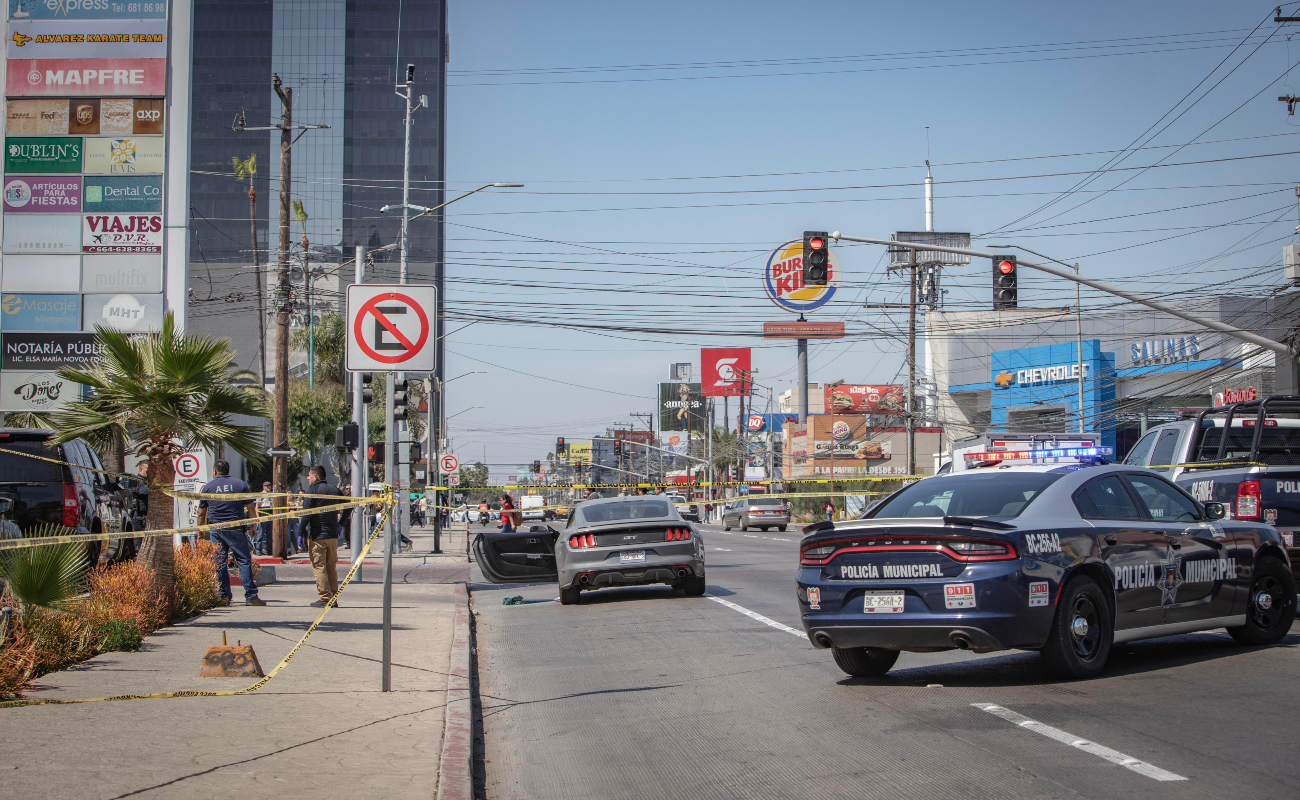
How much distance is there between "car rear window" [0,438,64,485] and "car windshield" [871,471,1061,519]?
8125 mm

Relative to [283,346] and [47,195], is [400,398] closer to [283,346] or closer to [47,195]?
[283,346]

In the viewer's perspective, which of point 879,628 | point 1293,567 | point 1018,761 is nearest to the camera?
point 1018,761

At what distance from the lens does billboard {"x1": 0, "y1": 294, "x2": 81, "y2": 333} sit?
23.9m

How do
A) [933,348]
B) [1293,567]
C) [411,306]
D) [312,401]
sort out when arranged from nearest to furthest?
1. [411,306]
2. [1293,567]
3. [312,401]
4. [933,348]

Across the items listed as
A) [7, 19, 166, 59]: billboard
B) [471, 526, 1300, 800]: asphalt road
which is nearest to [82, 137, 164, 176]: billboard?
[7, 19, 166, 59]: billboard

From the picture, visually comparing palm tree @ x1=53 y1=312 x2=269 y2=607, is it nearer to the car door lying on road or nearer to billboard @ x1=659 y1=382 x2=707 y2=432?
the car door lying on road

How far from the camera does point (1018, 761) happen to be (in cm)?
621

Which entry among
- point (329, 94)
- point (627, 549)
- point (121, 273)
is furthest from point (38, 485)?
point (329, 94)

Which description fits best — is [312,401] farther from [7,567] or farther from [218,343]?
[7,567]

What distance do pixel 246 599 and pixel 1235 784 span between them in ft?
41.4

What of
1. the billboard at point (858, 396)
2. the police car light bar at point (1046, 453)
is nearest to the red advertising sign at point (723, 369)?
the billboard at point (858, 396)

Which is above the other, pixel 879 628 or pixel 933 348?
pixel 933 348

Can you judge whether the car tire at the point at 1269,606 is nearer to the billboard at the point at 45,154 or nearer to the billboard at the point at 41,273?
the billboard at the point at 41,273

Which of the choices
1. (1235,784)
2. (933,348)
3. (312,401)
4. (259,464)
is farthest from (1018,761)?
(933,348)
